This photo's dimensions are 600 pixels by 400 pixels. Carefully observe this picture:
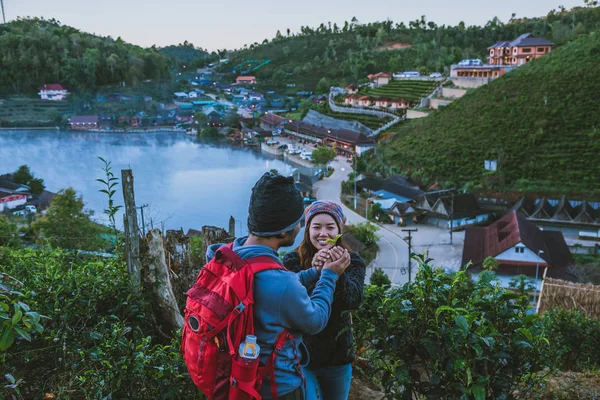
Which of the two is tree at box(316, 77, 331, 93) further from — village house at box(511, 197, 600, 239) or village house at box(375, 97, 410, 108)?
village house at box(511, 197, 600, 239)

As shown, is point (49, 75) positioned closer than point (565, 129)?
No

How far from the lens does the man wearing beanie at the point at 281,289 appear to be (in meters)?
1.01

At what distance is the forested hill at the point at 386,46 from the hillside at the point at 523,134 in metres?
10.8

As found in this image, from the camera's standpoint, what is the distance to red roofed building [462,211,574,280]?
966 centimetres

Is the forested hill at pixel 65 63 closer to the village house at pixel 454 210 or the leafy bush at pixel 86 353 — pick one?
the village house at pixel 454 210

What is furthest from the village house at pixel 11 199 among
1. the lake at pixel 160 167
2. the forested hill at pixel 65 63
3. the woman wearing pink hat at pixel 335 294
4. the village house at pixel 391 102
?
the forested hill at pixel 65 63

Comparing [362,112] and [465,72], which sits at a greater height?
[465,72]

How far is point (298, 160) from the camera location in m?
24.4

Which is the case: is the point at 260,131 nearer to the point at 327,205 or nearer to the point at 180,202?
the point at 180,202

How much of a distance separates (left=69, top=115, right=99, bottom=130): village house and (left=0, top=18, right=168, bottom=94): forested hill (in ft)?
28.0

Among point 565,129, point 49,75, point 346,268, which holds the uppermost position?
point 49,75

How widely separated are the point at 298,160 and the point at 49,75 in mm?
31486

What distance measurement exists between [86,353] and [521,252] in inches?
388

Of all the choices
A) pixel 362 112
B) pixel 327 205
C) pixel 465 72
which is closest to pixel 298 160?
pixel 362 112
